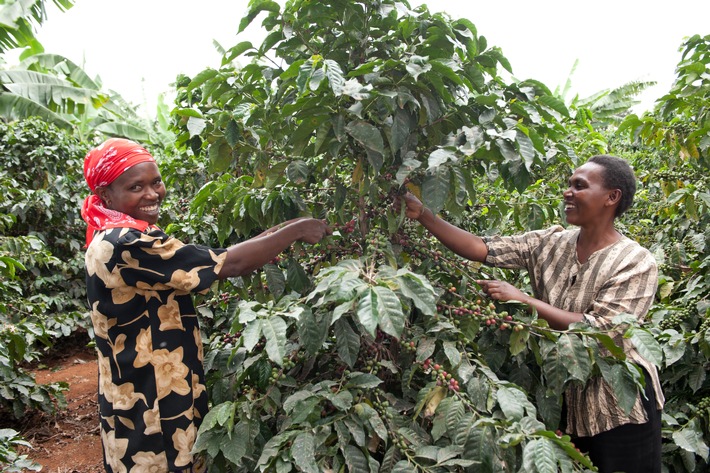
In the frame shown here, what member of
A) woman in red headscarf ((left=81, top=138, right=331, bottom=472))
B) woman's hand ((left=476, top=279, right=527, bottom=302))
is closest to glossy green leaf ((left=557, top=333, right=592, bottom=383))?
woman's hand ((left=476, top=279, right=527, bottom=302))

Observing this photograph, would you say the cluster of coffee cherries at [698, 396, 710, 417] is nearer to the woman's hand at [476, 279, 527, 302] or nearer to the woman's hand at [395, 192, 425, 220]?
the woman's hand at [476, 279, 527, 302]

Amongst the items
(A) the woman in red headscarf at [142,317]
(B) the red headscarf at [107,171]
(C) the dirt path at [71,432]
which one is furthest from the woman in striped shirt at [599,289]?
(C) the dirt path at [71,432]

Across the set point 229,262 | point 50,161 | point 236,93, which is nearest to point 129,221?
point 229,262

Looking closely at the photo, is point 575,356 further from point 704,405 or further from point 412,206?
point 704,405

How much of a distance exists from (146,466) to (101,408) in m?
0.26

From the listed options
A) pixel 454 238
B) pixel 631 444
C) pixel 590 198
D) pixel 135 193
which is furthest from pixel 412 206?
pixel 631 444

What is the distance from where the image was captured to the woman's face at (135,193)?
1708 millimetres

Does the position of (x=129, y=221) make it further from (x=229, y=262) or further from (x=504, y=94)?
(x=504, y=94)

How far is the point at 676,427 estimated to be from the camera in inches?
107

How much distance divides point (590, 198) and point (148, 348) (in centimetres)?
159

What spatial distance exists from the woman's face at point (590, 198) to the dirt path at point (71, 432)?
3505 mm

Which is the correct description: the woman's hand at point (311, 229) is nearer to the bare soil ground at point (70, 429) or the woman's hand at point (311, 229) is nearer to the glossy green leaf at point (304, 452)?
the glossy green leaf at point (304, 452)

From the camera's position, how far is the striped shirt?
184cm

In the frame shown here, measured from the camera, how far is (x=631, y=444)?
6.21ft
